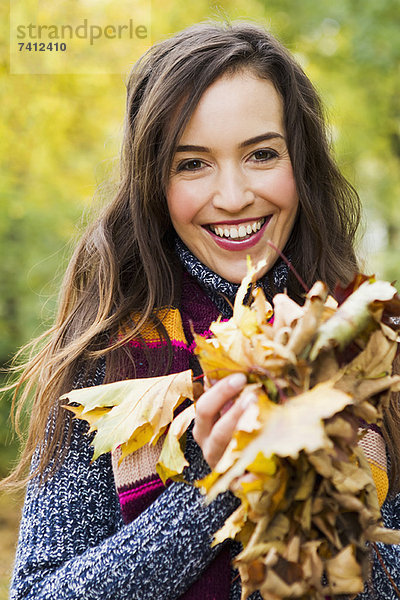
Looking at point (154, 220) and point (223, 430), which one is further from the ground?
point (154, 220)

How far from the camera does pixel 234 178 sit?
2004 mm

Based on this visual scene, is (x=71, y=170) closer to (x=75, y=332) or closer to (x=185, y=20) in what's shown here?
(x=185, y=20)

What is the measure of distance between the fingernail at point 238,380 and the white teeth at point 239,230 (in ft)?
2.76

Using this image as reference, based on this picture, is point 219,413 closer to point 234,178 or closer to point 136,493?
point 136,493

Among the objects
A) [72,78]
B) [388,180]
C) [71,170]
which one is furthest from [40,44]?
[388,180]

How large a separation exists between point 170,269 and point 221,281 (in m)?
0.20

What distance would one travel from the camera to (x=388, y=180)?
12.1 m

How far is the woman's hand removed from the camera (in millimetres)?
1273

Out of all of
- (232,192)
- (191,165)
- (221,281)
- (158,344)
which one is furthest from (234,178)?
(158,344)

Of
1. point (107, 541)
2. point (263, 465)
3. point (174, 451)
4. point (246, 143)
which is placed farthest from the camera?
point (246, 143)

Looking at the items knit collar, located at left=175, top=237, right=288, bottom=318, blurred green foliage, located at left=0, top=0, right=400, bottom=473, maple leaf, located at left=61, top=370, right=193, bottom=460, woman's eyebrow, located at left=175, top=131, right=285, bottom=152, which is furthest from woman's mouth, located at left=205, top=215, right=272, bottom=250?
blurred green foliage, located at left=0, top=0, right=400, bottom=473

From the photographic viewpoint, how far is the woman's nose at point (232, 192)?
1997 millimetres

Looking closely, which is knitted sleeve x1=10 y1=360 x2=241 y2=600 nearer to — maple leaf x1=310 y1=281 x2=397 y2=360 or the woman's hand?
the woman's hand

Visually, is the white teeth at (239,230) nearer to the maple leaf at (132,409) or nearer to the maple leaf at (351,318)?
the maple leaf at (132,409)
